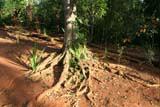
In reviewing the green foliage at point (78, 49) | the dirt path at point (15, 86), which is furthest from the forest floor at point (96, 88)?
the green foliage at point (78, 49)

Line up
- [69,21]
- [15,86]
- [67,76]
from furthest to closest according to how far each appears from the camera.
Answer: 1. [69,21]
2. [67,76]
3. [15,86]

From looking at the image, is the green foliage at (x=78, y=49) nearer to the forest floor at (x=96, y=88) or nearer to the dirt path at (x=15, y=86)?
the forest floor at (x=96, y=88)

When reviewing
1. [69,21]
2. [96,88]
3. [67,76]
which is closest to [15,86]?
[67,76]

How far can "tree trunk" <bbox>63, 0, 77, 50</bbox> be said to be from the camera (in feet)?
14.9

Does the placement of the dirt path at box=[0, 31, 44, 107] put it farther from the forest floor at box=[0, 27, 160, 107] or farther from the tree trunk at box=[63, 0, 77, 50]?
the tree trunk at box=[63, 0, 77, 50]

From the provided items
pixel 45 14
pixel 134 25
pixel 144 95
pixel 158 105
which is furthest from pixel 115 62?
pixel 45 14

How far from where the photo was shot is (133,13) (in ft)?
23.6

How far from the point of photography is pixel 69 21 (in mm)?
4555

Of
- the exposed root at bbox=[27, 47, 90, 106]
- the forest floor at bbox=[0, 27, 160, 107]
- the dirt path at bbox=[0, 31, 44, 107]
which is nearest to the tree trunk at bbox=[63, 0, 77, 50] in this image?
the exposed root at bbox=[27, 47, 90, 106]

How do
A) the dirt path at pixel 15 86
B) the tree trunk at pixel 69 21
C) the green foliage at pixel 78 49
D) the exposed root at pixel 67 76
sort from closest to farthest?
the dirt path at pixel 15 86
the exposed root at pixel 67 76
the green foliage at pixel 78 49
the tree trunk at pixel 69 21

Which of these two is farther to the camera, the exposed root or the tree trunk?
the tree trunk

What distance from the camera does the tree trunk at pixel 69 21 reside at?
14.9 ft

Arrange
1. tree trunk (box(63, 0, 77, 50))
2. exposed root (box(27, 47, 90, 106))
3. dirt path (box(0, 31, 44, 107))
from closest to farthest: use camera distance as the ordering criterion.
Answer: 1. dirt path (box(0, 31, 44, 107))
2. exposed root (box(27, 47, 90, 106))
3. tree trunk (box(63, 0, 77, 50))

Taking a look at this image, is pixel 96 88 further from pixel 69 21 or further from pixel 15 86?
pixel 69 21
